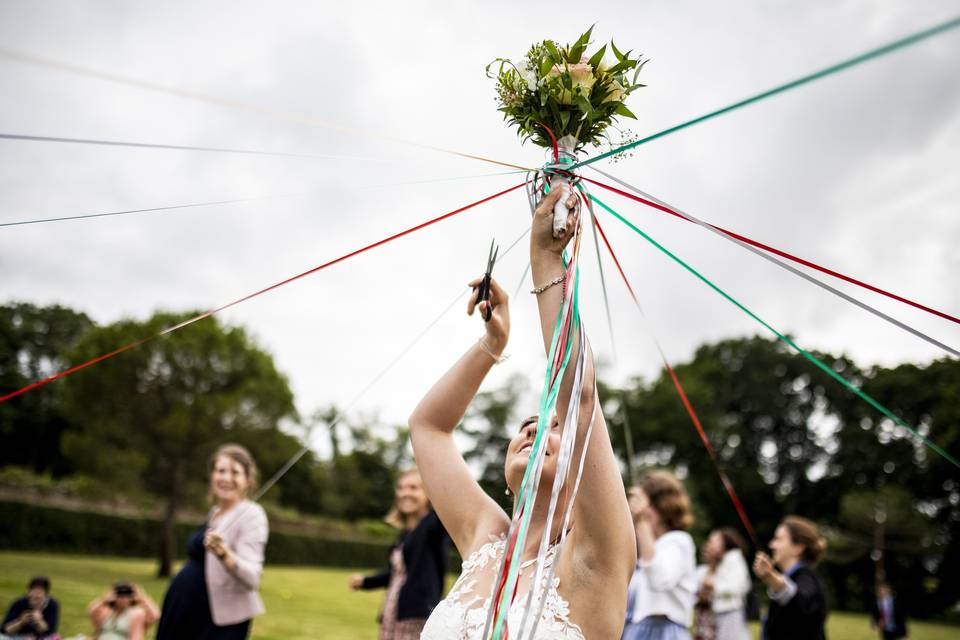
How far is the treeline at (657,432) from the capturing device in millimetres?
22859

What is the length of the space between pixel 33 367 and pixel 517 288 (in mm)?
44660

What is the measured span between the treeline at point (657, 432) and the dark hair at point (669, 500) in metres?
11.4

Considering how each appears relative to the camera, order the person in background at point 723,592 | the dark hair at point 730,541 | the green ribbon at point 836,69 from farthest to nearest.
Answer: the dark hair at point 730,541, the person in background at point 723,592, the green ribbon at point 836,69

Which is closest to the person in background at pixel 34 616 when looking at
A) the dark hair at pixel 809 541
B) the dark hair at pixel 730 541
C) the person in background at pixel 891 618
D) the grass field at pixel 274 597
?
the grass field at pixel 274 597

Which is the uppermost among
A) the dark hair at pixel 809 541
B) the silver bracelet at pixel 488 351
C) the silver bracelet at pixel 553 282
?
the silver bracelet at pixel 553 282

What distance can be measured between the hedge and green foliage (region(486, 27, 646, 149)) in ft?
70.2

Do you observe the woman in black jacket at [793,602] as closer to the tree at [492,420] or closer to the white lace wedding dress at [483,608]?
Result: the white lace wedding dress at [483,608]

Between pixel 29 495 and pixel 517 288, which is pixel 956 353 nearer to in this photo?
pixel 517 288

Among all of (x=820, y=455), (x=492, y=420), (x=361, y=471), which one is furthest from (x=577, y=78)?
(x=361, y=471)

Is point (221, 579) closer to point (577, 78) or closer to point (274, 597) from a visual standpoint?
point (577, 78)

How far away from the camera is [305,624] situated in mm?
13523

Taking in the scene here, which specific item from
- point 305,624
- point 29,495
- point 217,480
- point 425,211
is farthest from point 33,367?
point 425,211

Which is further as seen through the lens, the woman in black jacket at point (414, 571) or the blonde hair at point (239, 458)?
the blonde hair at point (239, 458)

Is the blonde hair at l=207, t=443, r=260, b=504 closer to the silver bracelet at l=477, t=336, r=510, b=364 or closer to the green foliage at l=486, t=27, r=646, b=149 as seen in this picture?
the silver bracelet at l=477, t=336, r=510, b=364
